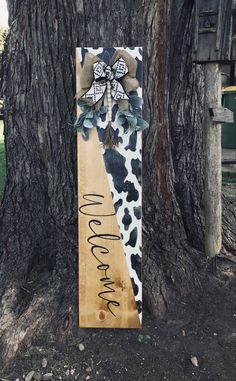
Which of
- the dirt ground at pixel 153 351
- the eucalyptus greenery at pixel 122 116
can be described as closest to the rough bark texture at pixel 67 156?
the dirt ground at pixel 153 351

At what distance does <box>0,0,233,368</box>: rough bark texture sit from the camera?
2.50 metres

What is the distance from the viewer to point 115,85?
2363mm

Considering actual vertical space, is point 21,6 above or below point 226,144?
above

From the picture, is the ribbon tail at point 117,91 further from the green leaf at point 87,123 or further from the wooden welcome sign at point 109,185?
the green leaf at point 87,123

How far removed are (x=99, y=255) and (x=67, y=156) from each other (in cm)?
63

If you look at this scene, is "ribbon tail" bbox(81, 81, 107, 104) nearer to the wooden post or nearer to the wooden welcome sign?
the wooden welcome sign

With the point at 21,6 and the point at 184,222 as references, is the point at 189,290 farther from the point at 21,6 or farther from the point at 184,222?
the point at 21,6

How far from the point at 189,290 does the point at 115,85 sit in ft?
4.58

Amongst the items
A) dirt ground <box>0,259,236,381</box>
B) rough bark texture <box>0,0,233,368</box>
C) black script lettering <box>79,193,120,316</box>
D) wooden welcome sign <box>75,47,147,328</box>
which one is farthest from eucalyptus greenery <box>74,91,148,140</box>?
dirt ground <box>0,259,236,381</box>

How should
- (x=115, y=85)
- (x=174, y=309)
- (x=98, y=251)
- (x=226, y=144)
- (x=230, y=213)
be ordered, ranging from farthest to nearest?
(x=226, y=144) → (x=230, y=213) → (x=174, y=309) → (x=98, y=251) → (x=115, y=85)

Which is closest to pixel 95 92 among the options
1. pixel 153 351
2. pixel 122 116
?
pixel 122 116

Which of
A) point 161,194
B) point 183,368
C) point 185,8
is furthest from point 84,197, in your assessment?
point 185,8

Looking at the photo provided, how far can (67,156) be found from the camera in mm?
2646

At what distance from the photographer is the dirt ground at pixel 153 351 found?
242 cm
